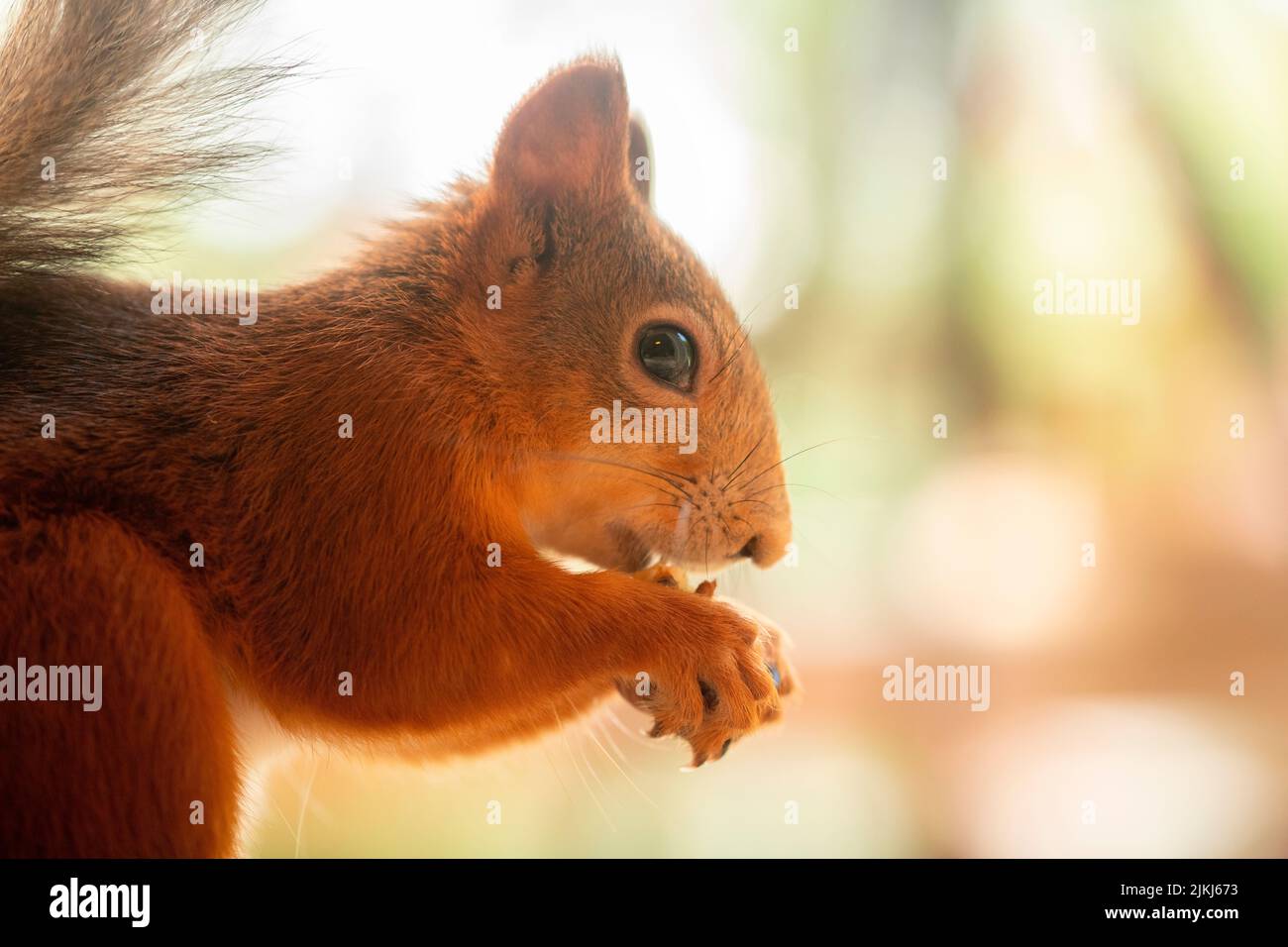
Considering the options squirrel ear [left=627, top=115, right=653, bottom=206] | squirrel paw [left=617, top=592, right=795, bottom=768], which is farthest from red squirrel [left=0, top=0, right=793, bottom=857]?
squirrel ear [left=627, top=115, right=653, bottom=206]

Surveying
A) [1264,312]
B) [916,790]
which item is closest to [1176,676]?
[916,790]

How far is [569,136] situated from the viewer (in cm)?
123

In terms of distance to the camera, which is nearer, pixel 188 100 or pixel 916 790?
pixel 188 100

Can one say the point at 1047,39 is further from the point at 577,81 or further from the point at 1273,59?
A: the point at 577,81

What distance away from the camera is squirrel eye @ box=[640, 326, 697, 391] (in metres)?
1.19

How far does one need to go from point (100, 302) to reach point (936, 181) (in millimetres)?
1428

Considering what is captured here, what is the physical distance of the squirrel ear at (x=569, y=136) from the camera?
1193mm

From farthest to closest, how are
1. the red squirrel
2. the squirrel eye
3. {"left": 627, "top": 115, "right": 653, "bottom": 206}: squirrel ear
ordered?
1. {"left": 627, "top": 115, "right": 653, "bottom": 206}: squirrel ear
2. the squirrel eye
3. the red squirrel

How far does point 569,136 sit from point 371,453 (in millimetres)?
462

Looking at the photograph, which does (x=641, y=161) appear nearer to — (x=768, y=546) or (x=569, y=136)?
(x=569, y=136)

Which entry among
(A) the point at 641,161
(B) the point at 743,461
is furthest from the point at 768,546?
(A) the point at 641,161

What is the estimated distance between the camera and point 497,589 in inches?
43.4

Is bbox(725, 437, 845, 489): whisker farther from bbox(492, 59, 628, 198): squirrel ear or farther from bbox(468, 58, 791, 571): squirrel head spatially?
bbox(492, 59, 628, 198): squirrel ear

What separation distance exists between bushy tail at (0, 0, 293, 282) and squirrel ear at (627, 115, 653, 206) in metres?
0.49
